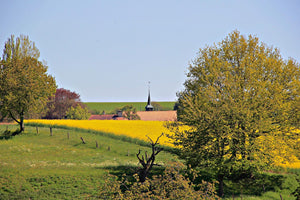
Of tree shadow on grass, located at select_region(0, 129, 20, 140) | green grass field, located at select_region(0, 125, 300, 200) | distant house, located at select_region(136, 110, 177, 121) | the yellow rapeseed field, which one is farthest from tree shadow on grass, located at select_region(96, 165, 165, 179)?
distant house, located at select_region(136, 110, 177, 121)

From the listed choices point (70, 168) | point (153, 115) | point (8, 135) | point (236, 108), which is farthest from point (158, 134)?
point (153, 115)

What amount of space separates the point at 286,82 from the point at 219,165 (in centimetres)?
1108

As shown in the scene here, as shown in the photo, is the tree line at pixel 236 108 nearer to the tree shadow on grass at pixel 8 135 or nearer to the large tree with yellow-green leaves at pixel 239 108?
the large tree with yellow-green leaves at pixel 239 108

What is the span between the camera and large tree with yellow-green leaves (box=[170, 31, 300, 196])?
3247cm

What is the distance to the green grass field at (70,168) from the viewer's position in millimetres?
33281

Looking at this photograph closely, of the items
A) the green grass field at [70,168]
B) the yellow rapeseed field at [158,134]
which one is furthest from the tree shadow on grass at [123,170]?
the yellow rapeseed field at [158,134]

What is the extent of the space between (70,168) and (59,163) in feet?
9.15

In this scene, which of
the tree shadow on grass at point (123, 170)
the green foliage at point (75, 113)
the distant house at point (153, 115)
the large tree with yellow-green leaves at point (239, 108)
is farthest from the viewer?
the distant house at point (153, 115)

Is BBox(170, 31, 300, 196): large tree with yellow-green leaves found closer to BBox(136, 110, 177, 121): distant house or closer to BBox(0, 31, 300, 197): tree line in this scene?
BBox(0, 31, 300, 197): tree line

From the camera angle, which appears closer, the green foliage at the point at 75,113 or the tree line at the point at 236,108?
Result: the tree line at the point at 236,108

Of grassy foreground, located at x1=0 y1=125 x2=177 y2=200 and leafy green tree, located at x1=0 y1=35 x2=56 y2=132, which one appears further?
leafy green tree, located at x1=0 y1=35 x2=56 y2=132

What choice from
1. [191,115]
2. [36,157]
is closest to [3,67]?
[36,157]

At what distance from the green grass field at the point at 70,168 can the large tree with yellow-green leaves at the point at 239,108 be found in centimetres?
351

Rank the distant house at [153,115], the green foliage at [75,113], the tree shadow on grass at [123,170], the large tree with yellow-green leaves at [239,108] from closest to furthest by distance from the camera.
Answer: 1. the large tree with yellow-green leaves at [239,108]
2. the tree shadow on grass at [123,170]
3. the green foliage at [75,113]
4. the distant house at [153,115]
